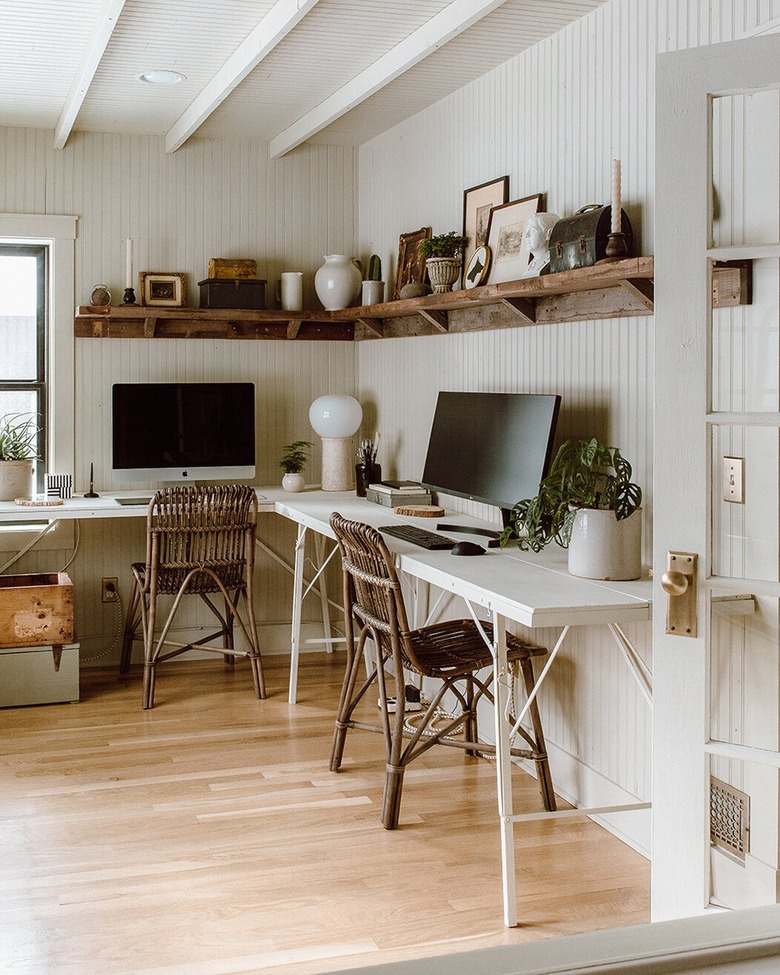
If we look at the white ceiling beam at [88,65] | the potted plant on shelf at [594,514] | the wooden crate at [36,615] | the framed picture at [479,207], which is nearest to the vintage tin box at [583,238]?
the potted plant on shelf at [594,514]

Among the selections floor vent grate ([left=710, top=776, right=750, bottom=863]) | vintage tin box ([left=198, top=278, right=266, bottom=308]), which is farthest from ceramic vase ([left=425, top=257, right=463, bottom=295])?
floor vent grate ([left=710, top=776, right=750, bottom=863])

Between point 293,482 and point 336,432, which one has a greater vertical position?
point 336,432

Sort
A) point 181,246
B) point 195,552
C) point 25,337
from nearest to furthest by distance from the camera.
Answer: point 195,552 < point 25,337 < point 181,246

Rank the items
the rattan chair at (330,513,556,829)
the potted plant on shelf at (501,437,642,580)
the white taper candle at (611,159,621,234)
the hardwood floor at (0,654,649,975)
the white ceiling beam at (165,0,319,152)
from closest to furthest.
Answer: the hardwood floor at (0,654,649,975)
the potted plant on shelf at (501,437,642,580)
the white taper candle at (611,159,621,234)
the rattan chair at (330,513,556,829)
the white ceiling beam at (165,0,319,152)

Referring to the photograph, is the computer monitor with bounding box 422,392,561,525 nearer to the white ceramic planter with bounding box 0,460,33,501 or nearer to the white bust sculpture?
the white bust sculpture

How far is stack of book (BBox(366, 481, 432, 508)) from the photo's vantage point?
4492mm

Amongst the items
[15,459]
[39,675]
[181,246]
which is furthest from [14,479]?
[181,246]

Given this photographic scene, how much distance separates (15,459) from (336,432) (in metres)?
1.49

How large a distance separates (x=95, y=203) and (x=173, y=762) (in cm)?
276

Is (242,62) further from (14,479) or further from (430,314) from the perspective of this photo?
(14,479)

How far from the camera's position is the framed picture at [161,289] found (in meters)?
5.16

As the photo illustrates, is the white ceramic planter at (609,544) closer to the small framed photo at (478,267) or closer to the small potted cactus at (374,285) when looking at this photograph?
the small framed photo at (478,267)

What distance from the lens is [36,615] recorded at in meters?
4.55

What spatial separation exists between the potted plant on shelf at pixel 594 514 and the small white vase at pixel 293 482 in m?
2.26
